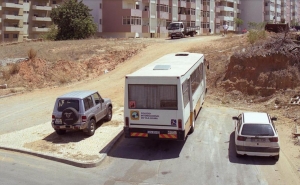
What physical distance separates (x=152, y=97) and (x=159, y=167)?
8.57 ft

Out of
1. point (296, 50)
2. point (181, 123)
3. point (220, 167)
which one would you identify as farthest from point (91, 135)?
point (296, 50)

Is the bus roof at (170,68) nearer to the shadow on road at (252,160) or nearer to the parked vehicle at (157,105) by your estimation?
the parked vehicle at (157,105)

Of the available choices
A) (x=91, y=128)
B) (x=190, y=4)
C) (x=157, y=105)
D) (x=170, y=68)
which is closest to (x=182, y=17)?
(x=190, y=4)

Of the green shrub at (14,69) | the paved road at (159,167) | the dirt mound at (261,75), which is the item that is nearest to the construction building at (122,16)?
the green shrub at (14,69)

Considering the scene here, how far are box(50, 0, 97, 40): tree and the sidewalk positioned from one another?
1663 inches

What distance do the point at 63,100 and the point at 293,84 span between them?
45.7 feet

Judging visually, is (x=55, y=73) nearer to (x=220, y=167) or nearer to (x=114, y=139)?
(x=114, y=139)

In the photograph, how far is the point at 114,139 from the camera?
49.0 feet

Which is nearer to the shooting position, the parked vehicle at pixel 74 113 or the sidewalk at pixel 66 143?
the sidewalk at pixel 66 143

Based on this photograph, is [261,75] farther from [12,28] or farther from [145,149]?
[12,28]

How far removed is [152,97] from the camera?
13453mm

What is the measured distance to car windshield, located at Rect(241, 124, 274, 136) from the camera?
1250cm

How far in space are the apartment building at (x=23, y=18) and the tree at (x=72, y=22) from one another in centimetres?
1676

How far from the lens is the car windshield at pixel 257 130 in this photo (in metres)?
12.5
